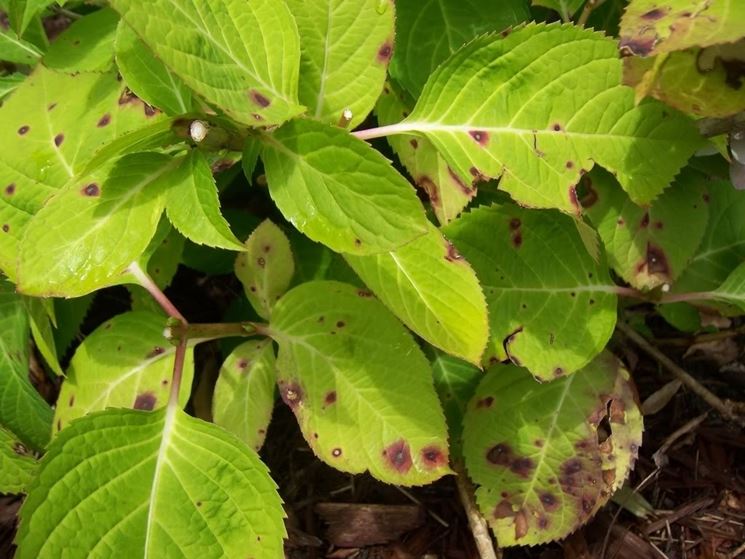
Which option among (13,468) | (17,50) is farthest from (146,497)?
(17,50)

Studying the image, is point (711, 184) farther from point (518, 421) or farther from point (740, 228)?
point (518, 421)

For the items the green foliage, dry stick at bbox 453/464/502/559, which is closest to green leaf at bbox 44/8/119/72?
the green foliage

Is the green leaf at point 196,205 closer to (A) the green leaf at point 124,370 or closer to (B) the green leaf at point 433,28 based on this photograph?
(A) the green leaf at point 124,370

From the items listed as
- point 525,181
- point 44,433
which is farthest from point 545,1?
point 44,433

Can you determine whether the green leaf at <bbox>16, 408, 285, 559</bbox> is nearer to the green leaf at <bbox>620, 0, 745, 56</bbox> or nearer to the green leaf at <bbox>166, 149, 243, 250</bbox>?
the green leaf at <bbox>166, 149, 243, 250</bbox>

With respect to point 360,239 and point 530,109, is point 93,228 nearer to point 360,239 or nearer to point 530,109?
point 360,239

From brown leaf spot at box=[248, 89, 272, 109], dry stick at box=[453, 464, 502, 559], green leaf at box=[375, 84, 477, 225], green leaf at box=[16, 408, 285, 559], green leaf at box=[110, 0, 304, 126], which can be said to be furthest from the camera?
dry stick at box=[453, 464, 502, 559]

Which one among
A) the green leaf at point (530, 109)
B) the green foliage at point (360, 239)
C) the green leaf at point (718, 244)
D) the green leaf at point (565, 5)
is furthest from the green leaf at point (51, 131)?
the green leaf at point (718, 244)
